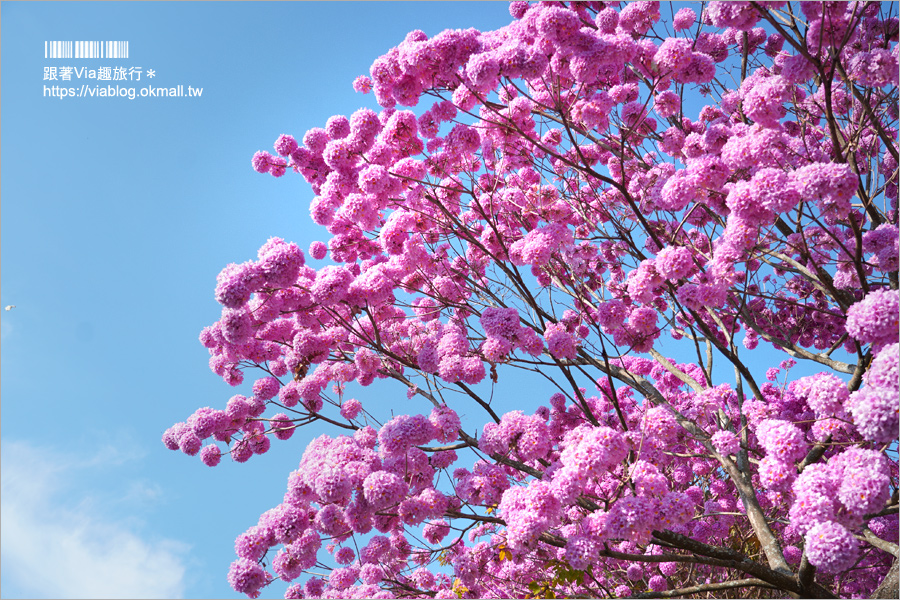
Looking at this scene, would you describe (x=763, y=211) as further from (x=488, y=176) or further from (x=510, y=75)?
(x=488, y=176)

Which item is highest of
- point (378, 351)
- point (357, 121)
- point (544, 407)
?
point (357, 121)

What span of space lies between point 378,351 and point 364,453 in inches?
56.2

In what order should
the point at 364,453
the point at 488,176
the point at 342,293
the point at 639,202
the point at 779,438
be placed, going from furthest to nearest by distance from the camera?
the point at 488,176, the point at 639,202, the point at 342,293, the point at 364,453, the point at 779,438

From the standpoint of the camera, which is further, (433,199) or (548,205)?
(548,205)

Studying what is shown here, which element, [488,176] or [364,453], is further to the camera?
[488,176]

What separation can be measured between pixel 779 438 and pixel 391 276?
13.1 feet

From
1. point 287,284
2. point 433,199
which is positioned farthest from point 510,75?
point 287,284

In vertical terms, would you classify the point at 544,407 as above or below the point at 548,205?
below

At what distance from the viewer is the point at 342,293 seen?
578 cm

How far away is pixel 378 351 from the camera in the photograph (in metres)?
6.28

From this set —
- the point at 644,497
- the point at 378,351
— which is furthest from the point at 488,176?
the point at 644,497

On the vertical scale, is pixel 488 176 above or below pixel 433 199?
above

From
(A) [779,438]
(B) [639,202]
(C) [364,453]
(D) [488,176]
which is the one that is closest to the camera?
(A) [779,438]

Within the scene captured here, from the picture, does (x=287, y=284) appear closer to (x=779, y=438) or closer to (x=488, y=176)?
(x=488, y=176)
